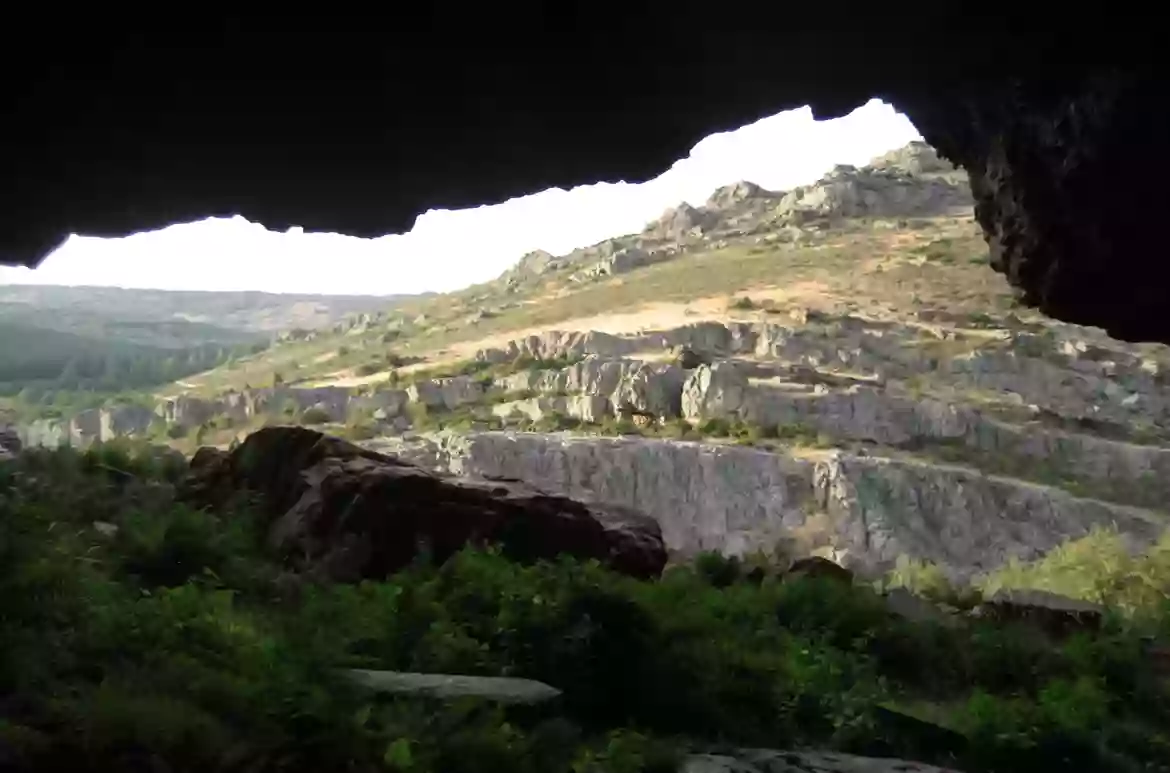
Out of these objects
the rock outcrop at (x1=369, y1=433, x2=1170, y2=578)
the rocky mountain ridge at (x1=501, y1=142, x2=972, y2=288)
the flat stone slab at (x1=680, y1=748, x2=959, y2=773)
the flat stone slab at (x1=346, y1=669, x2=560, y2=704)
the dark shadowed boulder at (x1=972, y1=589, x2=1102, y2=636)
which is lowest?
the rock outcrop at (x1=369, y1=433, x2=1170, y2=578)

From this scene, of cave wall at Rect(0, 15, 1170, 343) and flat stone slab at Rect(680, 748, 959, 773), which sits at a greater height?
cave wall at Rect(0, 15, 1170, 343)

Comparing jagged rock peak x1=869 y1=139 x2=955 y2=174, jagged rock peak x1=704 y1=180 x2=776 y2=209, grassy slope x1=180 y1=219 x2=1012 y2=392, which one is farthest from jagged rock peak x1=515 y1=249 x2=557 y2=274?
jagged rock peak x1=869 y1=139 x2=955 y2=174

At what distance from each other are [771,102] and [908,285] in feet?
134

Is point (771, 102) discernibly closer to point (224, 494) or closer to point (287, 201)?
point (287, 201)

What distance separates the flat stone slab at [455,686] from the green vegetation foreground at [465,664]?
0.35 feet

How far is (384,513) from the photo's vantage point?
10320 mm

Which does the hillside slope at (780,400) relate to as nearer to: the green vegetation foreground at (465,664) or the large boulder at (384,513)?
the large boulder at (384,513)

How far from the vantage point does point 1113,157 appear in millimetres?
7039

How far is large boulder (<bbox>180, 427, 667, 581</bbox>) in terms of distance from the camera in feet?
33.0

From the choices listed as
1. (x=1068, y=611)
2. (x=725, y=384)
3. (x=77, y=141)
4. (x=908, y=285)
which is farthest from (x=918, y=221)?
(x=77, y=141)

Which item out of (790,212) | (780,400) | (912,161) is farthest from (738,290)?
(912,161)

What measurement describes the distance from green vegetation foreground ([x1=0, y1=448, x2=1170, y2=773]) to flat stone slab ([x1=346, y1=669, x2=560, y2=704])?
0.35ft

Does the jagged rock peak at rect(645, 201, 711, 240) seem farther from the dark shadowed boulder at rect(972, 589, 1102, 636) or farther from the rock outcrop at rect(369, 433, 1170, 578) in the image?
the dark shadowed boulder at rect(972, 589, 1102, 636)

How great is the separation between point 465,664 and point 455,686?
905 millimetres
